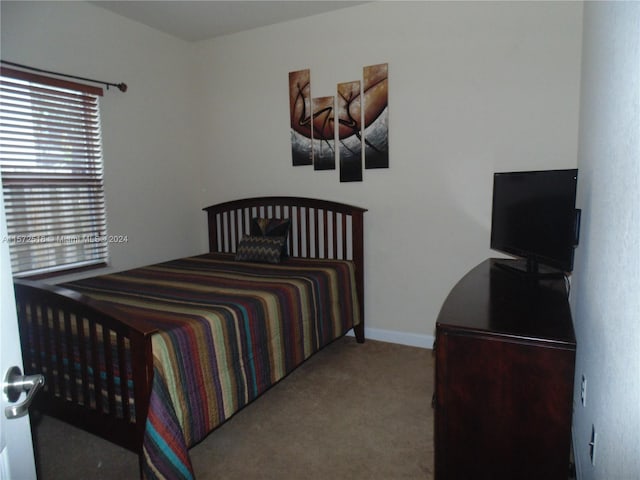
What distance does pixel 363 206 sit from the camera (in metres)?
3.29

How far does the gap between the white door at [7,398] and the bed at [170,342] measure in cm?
74

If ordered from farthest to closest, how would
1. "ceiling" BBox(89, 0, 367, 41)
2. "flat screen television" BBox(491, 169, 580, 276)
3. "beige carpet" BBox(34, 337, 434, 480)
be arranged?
"ceiling" BBox(89, 0, 367, 41) < "beige carpet" BBox(34, 337, 434, 480) < "flat screen television" BBox(491, 169, 580, 276)

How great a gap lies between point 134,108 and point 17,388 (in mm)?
3142

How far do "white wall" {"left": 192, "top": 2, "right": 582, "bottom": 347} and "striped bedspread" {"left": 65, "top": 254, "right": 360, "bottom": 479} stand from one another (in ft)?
1.69

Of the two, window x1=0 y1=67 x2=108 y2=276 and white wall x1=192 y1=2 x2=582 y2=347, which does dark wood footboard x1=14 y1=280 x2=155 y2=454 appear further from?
white wall x1=192 y1=2 x2=582 y2=347

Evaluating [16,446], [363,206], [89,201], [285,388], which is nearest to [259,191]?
[363,206]

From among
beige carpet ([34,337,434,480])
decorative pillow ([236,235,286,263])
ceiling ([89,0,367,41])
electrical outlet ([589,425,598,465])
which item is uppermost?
ceiling ([89,0,367,41])

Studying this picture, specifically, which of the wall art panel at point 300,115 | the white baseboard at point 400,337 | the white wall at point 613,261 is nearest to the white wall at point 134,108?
the wall art panel at point 300,115

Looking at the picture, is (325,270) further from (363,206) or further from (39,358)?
(39,358)

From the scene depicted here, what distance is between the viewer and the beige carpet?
71.8 inches

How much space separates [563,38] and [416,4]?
981 mm

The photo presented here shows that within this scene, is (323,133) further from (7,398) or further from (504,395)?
(7,398)

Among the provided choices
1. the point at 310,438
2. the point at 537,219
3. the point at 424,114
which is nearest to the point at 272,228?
the point at 424,114

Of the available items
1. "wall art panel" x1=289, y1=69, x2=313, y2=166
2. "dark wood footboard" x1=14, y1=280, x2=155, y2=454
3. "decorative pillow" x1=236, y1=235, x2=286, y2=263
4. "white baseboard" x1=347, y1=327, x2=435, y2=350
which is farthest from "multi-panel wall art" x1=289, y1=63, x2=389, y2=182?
"dark wood footboard" x1=14, y1=280, x2=155, y2=454
